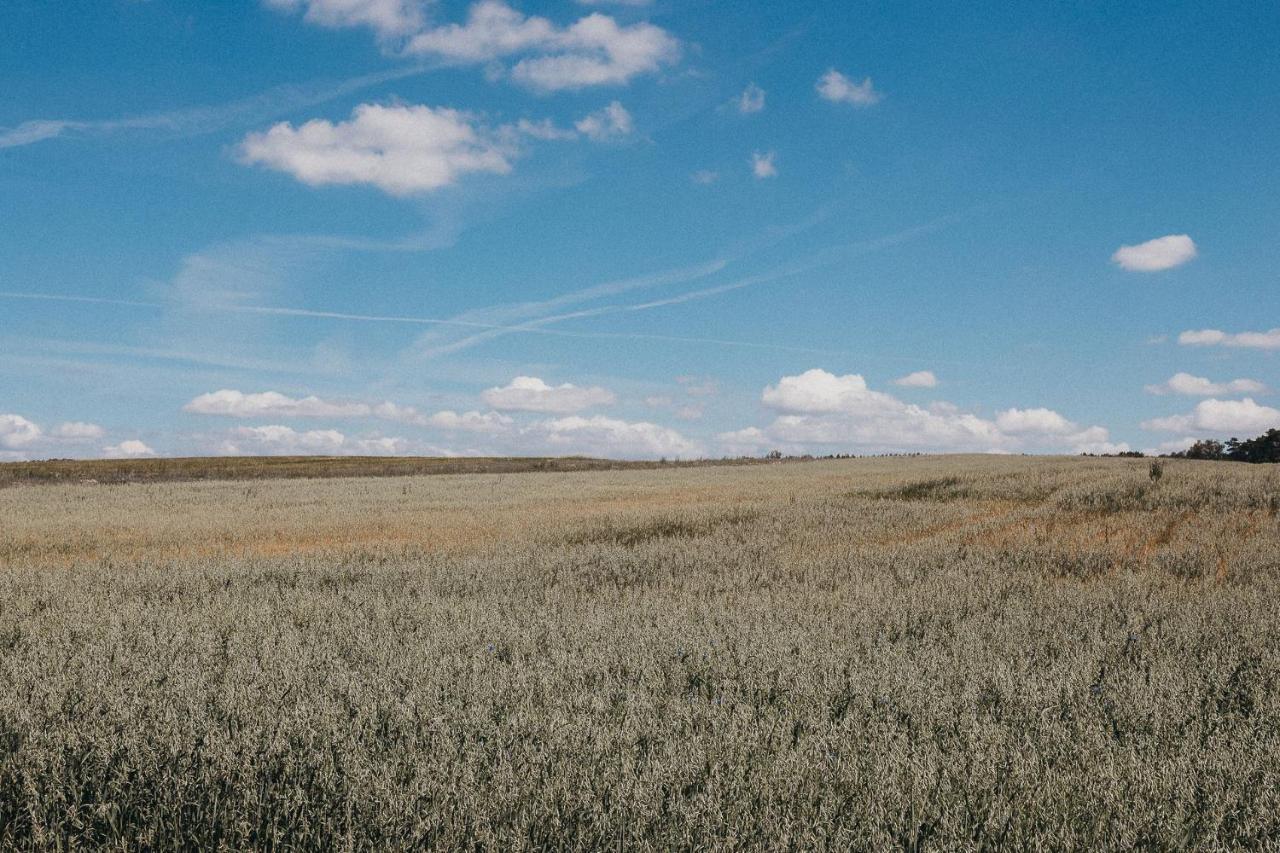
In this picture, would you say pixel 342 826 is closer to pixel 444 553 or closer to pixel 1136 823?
pixel 1136 823

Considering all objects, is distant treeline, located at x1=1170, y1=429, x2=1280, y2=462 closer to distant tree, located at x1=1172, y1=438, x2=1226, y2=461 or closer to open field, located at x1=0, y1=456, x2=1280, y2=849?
distant tree, located at x1=1172, y1=438, x2=1226, y2=461

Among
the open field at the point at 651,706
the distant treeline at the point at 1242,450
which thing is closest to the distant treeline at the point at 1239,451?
the distant treeline at the point at 1242,450

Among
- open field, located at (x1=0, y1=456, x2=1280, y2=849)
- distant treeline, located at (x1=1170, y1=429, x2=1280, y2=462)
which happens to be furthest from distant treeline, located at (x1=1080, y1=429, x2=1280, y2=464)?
open field, located at (x1=0, y1=456, x2=1280, y2=849)

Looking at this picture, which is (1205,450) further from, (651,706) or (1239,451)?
(651,706)

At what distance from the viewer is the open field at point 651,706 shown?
2.63m

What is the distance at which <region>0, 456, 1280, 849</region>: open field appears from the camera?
2.63 m

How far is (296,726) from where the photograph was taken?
3350mm

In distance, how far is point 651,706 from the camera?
3.54 meters

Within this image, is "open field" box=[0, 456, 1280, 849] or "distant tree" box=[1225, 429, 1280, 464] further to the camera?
"distant tree" box=[1225, 429, 1280, 464]

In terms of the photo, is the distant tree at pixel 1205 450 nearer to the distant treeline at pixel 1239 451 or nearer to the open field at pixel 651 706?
the distant treeline at pixel 1239 451

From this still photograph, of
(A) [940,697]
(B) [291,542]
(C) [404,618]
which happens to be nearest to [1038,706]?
(A) [940,697]

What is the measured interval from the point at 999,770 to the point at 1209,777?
812 mm

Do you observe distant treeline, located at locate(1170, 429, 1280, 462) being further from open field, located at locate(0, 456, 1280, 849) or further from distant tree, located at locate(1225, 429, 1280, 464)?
open field, located at locate(0, 456, 1280, 849)

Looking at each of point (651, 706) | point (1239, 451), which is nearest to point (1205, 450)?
point (1239, 451)
